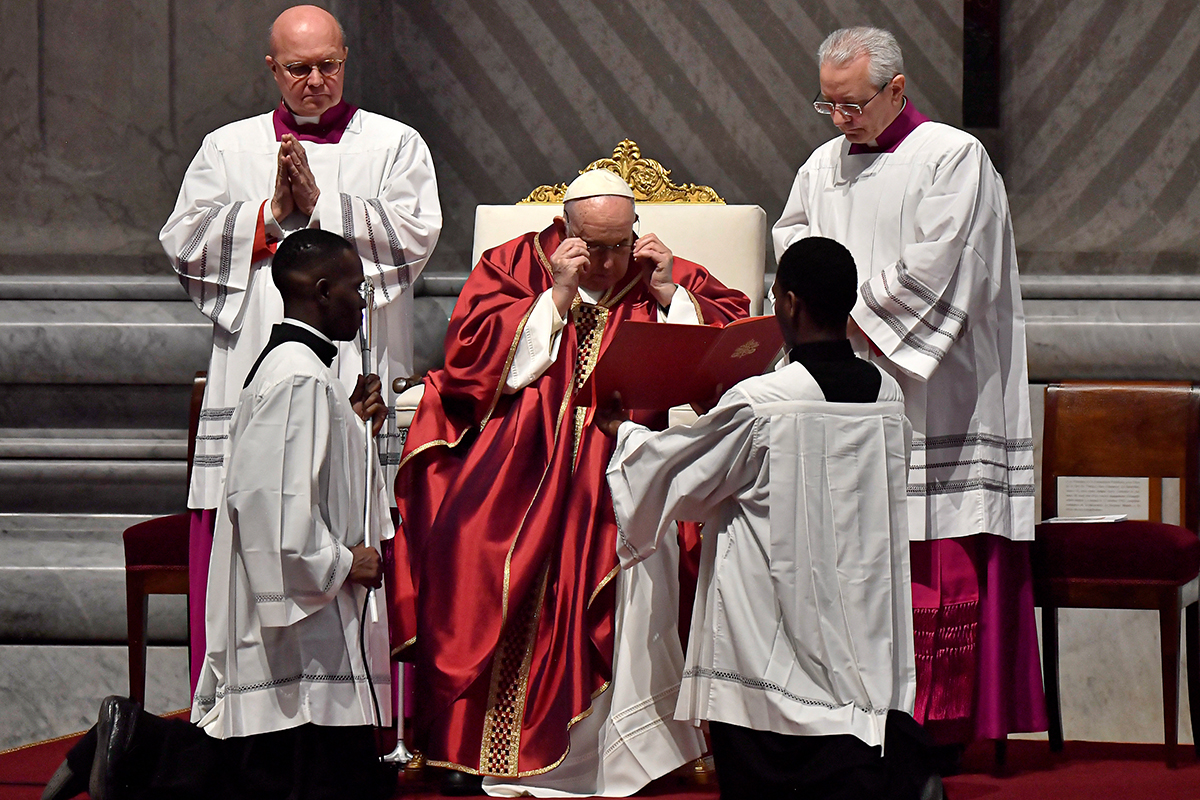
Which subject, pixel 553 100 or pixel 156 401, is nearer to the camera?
pixel 156 401

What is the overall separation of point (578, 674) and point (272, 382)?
114 cm

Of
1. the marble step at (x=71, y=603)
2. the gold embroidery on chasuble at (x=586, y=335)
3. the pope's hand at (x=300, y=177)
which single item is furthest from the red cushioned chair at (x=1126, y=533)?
the marble step at (x=71, y=603)

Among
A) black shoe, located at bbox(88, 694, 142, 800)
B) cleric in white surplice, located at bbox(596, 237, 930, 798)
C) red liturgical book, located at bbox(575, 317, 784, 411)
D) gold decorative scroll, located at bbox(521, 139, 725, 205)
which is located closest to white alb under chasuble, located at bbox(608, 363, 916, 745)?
cleric in white surplice, located at bbox(596, 237, 930, 798)

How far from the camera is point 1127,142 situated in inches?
232

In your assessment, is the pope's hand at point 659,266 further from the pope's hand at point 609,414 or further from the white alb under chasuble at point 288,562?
the white alb under chasuble at point 288,562

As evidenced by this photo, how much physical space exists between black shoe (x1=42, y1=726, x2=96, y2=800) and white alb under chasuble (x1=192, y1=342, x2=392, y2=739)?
0.24 metres

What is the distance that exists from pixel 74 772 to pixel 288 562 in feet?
2.33

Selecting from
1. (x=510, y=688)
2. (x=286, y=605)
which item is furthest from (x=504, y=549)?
(x=286, y=605)

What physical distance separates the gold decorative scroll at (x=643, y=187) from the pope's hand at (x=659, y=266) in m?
1.13

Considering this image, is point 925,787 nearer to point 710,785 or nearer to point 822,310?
point 710,785

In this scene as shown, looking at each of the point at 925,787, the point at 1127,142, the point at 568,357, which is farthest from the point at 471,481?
the point at 1127,142

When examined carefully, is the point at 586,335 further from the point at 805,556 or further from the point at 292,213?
the point at 805,556

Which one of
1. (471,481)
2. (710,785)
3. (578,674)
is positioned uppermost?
(471,481)

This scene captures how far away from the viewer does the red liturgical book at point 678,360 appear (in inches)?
133
